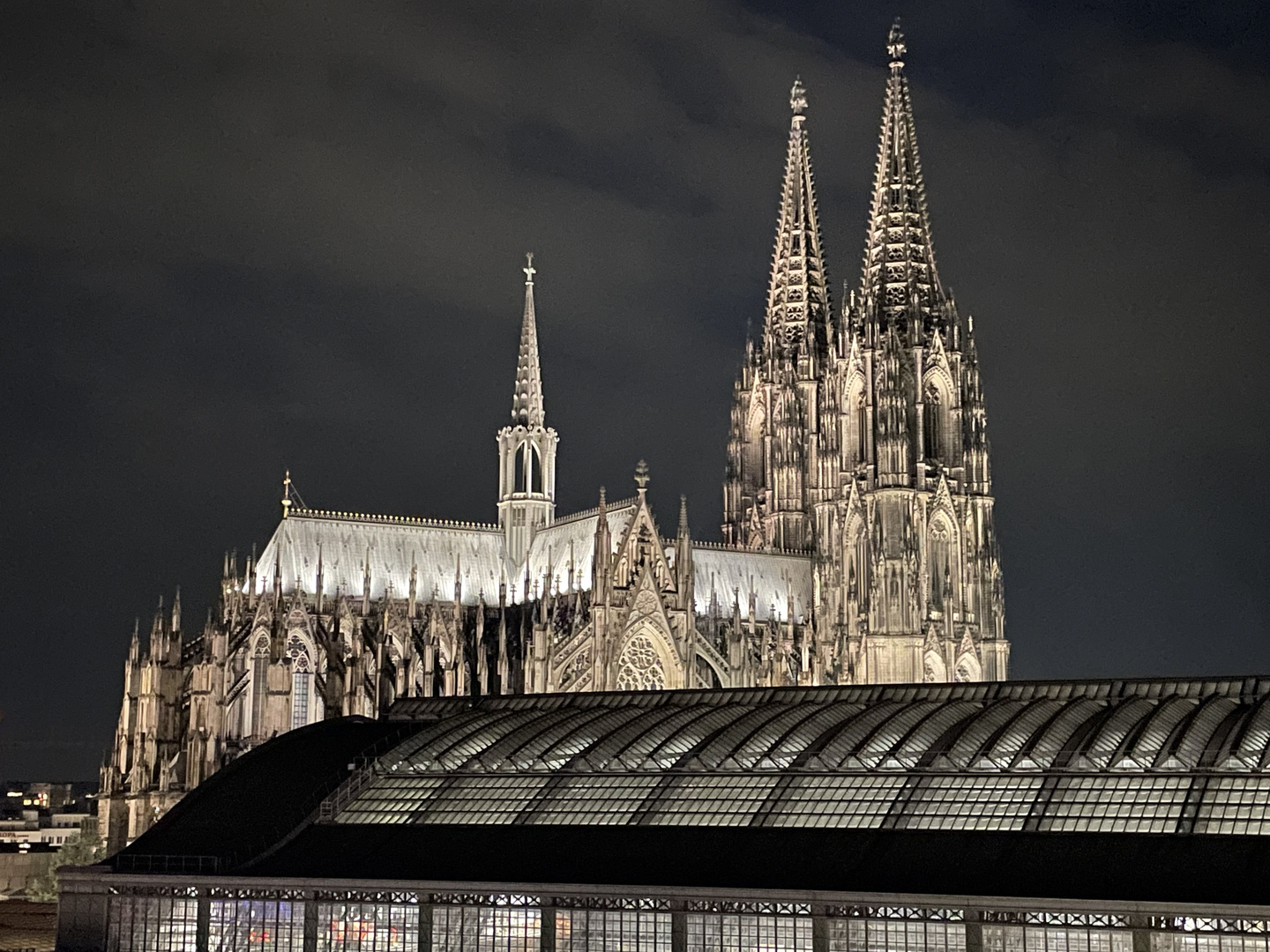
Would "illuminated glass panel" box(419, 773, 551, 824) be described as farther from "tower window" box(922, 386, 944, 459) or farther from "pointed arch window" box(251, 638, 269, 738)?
"tower window" box(922, 386, 944, 459)

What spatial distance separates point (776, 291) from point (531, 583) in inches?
1294

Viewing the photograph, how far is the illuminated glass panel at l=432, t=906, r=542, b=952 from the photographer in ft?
193

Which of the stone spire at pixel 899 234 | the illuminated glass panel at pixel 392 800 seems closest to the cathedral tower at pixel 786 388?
the stone spire at pixel 899 234

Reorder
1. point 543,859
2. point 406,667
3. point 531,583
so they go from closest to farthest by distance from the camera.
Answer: point 543,859
point 406,667
point 531,583

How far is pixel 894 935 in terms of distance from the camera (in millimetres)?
53625

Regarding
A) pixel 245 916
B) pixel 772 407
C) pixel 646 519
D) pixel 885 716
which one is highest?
pixel 772 407

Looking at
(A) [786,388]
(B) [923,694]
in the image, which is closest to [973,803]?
(B) [923,694]

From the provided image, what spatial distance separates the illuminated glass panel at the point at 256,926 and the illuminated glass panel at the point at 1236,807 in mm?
26434

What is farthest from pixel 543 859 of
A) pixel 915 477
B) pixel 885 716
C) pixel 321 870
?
pixel 915 477

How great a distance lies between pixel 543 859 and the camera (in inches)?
2429

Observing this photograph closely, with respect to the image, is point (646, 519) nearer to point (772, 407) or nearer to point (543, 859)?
point (772, 407)

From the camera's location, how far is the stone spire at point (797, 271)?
14075 cm

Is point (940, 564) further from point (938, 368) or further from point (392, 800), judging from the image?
point (392, 800)

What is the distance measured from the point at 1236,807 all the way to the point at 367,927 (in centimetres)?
2498
